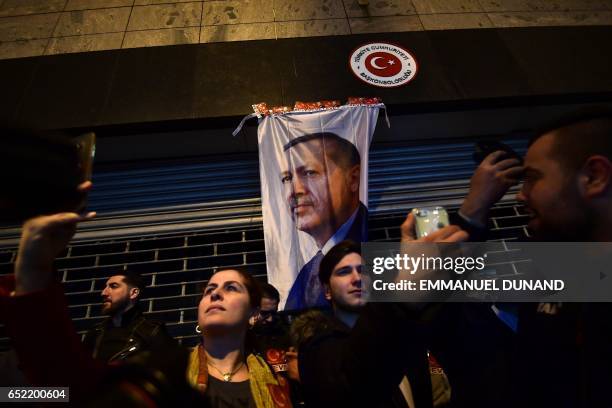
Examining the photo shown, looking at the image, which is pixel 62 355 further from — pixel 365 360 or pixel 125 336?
pixel 125 336

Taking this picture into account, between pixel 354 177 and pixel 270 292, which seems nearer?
pixel 270 292

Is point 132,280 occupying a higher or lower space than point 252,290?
higher

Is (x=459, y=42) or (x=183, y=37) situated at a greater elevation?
(x=183, y=37)

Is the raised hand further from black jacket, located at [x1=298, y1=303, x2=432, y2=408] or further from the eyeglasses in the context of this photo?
the eyeglasses

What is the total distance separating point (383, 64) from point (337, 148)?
4.90 feet

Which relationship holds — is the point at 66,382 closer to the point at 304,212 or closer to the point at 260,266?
the point at 304,212

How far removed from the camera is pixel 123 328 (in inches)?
143

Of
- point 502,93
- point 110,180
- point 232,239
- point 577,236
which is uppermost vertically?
point 502,93

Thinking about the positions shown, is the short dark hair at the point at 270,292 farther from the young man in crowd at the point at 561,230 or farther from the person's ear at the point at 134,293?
the young man in crowd at the point at 561,230

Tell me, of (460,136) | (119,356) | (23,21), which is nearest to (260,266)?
(119,356)

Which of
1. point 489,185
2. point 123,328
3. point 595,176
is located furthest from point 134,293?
point 595,176

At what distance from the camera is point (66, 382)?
5.17ft

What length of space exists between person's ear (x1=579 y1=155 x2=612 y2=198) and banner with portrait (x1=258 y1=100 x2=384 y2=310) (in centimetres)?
267

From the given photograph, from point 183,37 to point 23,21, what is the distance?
2.53 meters
